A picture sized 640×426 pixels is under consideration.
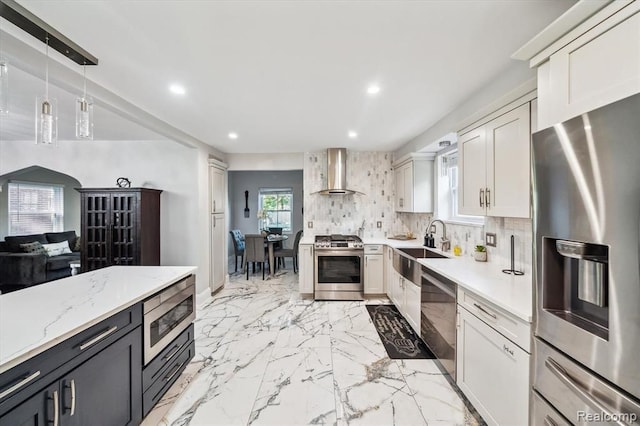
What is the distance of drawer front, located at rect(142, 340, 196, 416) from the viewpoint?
172 cm

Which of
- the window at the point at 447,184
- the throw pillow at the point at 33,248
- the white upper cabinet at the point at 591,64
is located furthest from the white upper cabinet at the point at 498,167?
the throw pillow at the point at 33,248

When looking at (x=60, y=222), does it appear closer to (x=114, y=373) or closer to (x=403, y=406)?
(x=114, y=373)

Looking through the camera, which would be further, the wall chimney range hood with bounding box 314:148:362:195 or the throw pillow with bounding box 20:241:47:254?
the throw pillow with bounding box 20:241:47:254

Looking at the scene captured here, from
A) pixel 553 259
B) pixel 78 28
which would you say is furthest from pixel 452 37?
pixel 78 28

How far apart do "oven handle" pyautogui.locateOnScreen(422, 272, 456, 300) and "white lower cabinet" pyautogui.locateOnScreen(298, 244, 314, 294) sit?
1.99 metres

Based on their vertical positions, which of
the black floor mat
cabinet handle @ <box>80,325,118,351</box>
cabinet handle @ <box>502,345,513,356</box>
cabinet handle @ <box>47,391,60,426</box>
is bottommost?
the black floor mat

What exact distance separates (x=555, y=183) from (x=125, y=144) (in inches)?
203

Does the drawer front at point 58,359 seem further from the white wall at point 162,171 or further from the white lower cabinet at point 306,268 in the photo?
the white lower cabinet at point 306,268

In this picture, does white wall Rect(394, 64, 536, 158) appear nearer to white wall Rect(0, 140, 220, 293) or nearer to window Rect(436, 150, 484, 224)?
window Rect(436, 150, 484, 224)

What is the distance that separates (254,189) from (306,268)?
422 cm

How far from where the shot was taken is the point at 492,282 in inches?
72.6

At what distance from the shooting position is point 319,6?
1325 millimetres

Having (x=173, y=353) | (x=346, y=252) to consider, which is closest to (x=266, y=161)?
(x=346, y=252)

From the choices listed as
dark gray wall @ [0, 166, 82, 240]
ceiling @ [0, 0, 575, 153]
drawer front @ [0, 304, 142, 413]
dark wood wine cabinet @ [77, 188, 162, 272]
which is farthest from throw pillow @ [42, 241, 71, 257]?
drawer front @ [0, 304, 142, 413]
